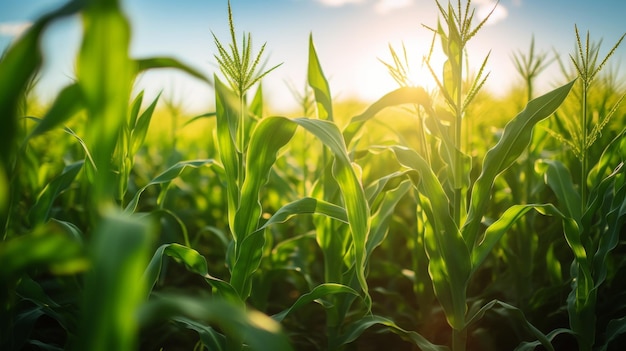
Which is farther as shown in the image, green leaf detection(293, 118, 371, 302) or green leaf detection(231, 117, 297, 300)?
green leaf detection(231, 117, 297, 300)

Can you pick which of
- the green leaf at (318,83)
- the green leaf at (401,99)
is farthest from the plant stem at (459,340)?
the green leaf at (318,83)

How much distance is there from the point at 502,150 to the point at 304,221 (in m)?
1.19

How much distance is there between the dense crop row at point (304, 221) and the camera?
2.11ft

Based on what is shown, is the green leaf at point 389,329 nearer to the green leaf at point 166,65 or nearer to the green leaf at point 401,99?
the green leaf at point 401,99

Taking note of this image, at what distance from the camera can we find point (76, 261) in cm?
66

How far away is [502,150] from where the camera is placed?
1.38 metres

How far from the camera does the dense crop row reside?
64cm

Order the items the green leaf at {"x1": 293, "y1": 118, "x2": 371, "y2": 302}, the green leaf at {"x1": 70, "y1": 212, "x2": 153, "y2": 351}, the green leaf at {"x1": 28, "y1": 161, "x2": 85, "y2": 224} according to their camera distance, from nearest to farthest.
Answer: the green leaf at {"x1": 70, "y1": 212, "x2": 153, "y2": 351}
the green leaf at {"x1": 293, "y1": 118, "x2": 371, "y2": 302}
the green leaf at {"x1": 28, "y1": 161, "x2": 85, "y2": 224}

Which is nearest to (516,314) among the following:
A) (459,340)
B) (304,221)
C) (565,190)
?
(459,340)

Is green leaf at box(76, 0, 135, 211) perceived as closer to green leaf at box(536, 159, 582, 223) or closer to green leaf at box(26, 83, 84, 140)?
green leaf at box(26, 83, 84, 140)

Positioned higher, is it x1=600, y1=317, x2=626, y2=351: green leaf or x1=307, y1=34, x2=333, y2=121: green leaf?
x1=307, y1=34, x2=333, y2=121: green leaf

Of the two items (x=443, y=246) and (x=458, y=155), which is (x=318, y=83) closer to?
(x=458, y=155)

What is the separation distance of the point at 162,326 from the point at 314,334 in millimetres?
629

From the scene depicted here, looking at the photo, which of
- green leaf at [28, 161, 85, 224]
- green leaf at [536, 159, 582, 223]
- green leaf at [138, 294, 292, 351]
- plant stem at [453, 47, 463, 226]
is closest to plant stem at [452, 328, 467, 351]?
plant stem at [453, 47, 463, 226]
